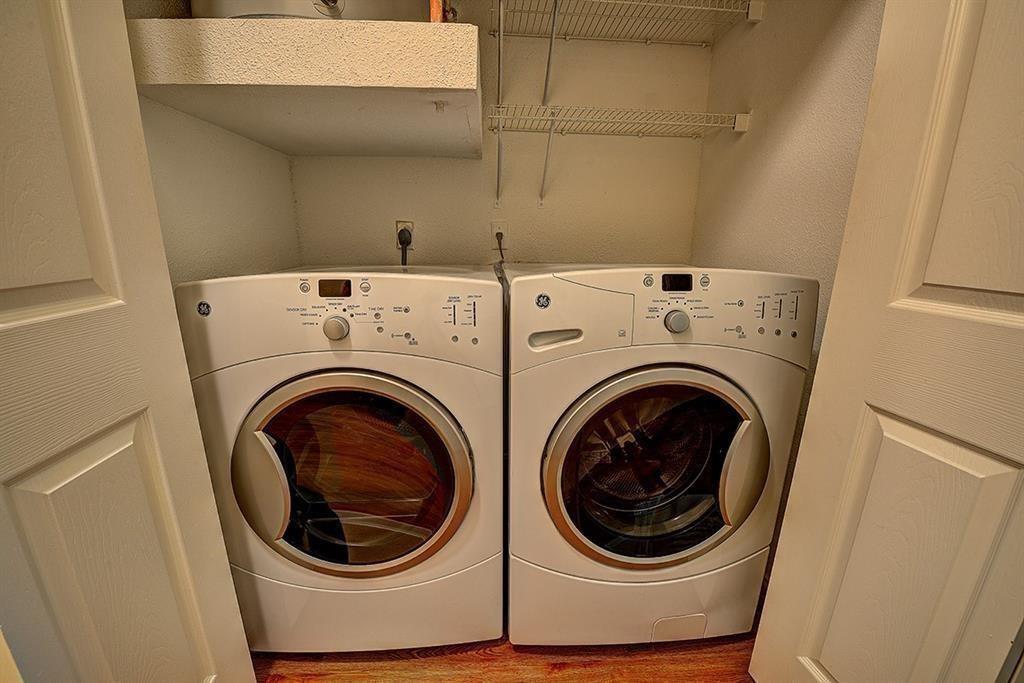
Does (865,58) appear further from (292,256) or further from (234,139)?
(292,256)

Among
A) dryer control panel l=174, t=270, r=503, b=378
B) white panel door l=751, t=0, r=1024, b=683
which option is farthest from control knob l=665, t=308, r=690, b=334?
dryer control panel l=174, t=270, r=503, b=378

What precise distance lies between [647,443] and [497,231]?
990 mm

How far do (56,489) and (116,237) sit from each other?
0.33 metres

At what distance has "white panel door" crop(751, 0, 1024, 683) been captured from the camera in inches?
19.0

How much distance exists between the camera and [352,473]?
2.83 ft

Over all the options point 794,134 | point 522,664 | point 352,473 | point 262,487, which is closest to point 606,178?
point 794,134

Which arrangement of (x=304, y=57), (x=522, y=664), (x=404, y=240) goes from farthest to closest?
1. (x=404, y=240)
2. (x=522, y=664)
3. (x=304, y=57)

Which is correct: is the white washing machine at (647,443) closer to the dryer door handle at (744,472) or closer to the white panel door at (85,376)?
the dryer door handle at (744,472)

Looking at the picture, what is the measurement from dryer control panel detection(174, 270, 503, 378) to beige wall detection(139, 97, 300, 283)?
0.23 metres

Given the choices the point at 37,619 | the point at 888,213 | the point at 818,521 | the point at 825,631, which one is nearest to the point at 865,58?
the point at 888,213

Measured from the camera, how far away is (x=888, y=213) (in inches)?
23.3

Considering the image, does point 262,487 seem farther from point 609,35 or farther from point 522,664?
point 609,35

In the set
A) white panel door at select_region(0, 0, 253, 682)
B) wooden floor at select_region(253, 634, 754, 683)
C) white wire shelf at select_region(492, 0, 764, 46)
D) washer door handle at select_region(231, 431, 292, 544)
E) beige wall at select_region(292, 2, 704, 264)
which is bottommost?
wooden floor at select_region(253, 634, 754, 683)

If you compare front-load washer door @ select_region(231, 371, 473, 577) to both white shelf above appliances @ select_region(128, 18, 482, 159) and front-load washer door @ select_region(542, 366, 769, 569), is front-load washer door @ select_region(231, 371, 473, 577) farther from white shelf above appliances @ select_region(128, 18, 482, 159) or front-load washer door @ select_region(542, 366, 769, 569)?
white shelf above appliances @ select_region(128, 18, 482, 159)
